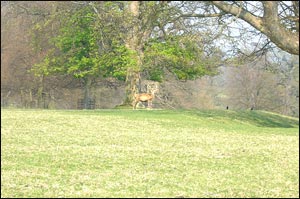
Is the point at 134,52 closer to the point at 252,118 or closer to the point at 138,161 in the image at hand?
the point at 252,118

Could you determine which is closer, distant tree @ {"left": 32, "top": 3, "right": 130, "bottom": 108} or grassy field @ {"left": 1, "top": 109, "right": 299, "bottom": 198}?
grassy field @ {"left": 1, "top": 109, "right": 299, "bottom": 198}

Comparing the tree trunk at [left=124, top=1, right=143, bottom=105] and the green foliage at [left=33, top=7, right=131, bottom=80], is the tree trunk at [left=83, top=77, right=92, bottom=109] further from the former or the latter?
the tree trunk at [left=124, top=1, right=143, bottom=105]

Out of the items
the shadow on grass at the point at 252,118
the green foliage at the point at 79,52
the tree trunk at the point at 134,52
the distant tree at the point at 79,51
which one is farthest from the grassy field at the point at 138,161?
the green foliage at the point at 79,52

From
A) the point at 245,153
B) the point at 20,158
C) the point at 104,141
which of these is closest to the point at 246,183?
the point at 245,153

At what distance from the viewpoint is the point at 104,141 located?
429 inches

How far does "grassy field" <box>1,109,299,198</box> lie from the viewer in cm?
655

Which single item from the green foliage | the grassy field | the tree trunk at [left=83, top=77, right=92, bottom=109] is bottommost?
the grassy field

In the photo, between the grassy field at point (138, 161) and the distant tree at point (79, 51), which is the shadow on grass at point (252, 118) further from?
the grassy field at point (138, 161)

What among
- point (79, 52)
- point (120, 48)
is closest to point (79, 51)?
point (79, 52)

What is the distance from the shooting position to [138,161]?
336 inches

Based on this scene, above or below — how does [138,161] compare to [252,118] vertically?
below

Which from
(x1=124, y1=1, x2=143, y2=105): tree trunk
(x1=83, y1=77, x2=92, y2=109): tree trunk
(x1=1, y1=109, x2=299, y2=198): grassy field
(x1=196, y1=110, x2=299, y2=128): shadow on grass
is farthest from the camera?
(x1=83, y1=77, x2=92, y2=109): tree trunk

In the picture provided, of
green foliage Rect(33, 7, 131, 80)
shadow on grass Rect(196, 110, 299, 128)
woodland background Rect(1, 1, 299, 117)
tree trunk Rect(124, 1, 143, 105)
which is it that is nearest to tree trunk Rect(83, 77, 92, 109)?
woodland background Rect(1, 1, 299, 117)

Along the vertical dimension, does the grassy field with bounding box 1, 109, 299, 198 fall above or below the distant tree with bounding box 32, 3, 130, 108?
below
